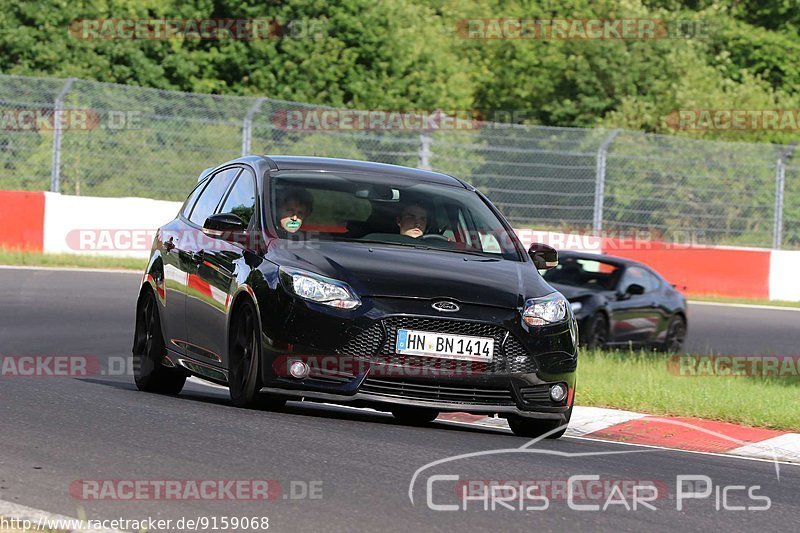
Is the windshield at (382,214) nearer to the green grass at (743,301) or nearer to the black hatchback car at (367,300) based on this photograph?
the black hatchback car at (367,300)

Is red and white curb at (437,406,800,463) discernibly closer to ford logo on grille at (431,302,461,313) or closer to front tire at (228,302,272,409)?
ford logo on grille at (431,302,461,313)

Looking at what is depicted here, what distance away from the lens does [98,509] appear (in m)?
6.16

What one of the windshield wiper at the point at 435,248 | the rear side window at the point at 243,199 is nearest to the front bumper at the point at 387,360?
the windshield wiper at the point at 435,248

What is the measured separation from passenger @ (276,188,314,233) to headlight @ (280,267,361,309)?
792 millimetres

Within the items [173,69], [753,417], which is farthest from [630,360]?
[173,69]

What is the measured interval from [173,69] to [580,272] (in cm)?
2299

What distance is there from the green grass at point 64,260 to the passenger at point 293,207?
49.4 feet

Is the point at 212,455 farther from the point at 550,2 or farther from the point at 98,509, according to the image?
the point at 550,2

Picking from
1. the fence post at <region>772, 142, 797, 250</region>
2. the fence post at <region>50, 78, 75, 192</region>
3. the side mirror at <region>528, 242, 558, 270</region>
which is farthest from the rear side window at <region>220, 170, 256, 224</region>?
the fence post at <region>772, 142, 797, 250</region>

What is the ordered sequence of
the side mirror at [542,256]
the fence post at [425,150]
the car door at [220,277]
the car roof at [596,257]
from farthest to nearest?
the fence post at [425,150]
the car roof at [596,257]
the side mirror at [542,256]
the car door at [220,277]

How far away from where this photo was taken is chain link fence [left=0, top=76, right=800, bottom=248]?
26.3m

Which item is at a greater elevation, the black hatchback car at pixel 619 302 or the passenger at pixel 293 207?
the passenger at pixel 293 207

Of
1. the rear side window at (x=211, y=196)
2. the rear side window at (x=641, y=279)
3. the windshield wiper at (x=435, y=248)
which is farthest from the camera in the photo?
the rear side window at (x=641, y=279)

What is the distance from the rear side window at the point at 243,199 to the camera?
9.98 meters
